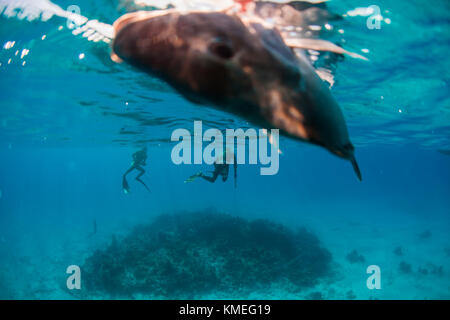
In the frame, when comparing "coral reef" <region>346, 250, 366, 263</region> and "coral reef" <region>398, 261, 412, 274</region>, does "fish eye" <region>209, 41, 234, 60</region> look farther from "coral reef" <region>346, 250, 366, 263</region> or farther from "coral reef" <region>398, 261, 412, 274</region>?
Result: "coral reef" <region>398, 261, 412, 274</region>

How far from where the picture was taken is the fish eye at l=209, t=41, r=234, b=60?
4.98 feet

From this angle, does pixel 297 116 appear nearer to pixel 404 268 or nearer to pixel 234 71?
pixel 234 71

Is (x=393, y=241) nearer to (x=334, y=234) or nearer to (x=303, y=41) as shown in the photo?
(x=334, y=234)

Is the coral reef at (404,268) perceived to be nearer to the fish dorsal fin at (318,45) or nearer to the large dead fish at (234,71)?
the fish dorsal fin at (318,45)

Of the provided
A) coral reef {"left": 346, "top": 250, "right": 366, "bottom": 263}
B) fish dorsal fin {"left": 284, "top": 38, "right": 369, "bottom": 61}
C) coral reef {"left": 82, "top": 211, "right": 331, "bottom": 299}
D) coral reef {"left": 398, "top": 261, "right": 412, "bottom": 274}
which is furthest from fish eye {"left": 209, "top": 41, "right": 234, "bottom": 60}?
coral reef {"left": 398, "top": 261, "right": 412, "bottom": 274}

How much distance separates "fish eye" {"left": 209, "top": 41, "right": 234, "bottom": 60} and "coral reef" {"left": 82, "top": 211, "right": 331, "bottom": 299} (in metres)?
13.7

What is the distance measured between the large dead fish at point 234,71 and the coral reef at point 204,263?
1349cm

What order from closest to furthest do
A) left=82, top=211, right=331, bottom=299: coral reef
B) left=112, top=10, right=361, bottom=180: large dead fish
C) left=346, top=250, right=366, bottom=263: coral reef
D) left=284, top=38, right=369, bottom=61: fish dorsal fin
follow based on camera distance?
left=112, top=10, right=361, bottom=180: large dead fish → left=284, top=38, right=369, bottom=61: fish dorsal fin → left=82, top=211, right=331, bottom=299: coral reef → left=346, top=250, right=366, bottom=263: coral reef

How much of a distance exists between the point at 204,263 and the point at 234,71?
14.5 meters

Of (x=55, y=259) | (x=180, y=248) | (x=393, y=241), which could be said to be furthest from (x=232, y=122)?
(x=393, y=241)

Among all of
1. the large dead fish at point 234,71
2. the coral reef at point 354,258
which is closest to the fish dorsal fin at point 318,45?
the large dead fish at point 234,71

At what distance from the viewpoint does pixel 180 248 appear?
15.4m

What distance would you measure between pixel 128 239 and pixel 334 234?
2425 cm

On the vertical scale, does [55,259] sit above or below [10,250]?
above
